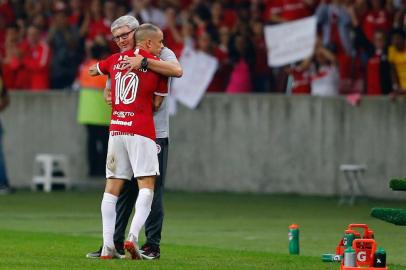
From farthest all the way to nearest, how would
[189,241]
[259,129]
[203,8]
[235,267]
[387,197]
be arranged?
[203,8]
[259,129]
[387,197]
[189,241]
[235,267]

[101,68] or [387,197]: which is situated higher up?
[101,68]

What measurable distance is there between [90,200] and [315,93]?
407 centimetres

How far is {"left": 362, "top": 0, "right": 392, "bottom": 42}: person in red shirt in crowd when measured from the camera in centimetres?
2419

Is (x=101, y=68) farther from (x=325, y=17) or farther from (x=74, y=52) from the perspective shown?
(x=74, y=52)

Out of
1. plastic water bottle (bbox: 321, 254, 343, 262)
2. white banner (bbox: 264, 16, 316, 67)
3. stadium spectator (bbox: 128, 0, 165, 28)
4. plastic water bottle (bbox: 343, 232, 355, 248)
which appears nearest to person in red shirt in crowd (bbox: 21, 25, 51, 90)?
stadium spectator (bbox: 128, 0, 165, 28)

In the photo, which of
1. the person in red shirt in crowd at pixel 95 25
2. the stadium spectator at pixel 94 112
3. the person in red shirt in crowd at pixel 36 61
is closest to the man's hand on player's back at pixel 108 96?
the stadium spectator at pixel 94 112

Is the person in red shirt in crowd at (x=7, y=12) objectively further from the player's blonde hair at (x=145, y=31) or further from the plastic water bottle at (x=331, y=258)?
the plastic water bottle at (x=331, y=258)

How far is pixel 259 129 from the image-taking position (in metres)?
25.3

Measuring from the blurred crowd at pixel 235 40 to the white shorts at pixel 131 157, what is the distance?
10419mm

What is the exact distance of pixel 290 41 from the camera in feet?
82.1

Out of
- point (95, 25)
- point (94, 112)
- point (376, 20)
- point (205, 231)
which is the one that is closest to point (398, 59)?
point (376, 20)

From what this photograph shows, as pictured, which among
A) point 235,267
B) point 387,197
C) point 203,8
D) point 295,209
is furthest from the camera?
point 203,8

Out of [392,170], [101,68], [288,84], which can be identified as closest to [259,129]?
[288,84]

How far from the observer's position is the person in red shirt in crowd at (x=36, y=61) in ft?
92.1
